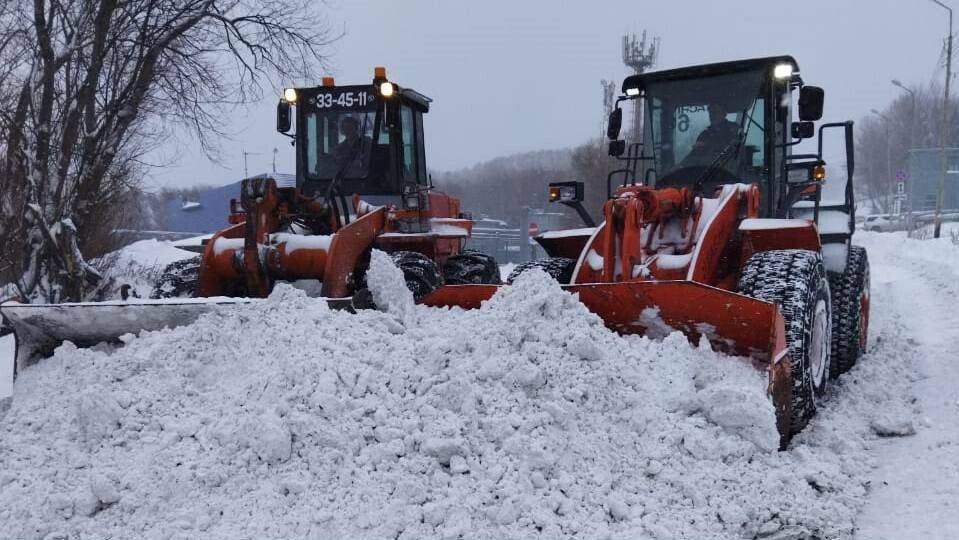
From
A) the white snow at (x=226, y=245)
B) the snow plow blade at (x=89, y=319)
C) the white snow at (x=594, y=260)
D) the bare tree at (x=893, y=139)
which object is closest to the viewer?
the snow plow blade at (x=89, y=319)

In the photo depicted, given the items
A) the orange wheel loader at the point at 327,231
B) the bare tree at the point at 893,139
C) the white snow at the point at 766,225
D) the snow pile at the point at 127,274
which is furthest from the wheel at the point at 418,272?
the bare tree at the point at 893,139

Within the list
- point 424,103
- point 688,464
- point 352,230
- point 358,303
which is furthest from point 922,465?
point 424,103

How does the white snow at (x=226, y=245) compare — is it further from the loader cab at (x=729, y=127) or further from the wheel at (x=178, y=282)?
the loader cab at (x=729, y=127)

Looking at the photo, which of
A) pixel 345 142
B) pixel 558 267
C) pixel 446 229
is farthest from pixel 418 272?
pixel 345 142

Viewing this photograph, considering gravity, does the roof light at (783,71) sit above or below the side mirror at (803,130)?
above

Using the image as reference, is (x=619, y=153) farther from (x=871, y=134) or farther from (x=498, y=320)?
(x=871, y=134)

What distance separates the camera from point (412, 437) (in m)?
3.18

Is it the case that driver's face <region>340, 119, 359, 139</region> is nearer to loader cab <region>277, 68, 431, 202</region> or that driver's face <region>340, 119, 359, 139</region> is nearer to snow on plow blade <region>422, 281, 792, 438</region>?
loader cab <region>277, 68, 431, 202</region>

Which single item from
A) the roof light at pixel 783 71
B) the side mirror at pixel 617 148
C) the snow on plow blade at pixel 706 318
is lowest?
the snow on plow blade at pixel 706 318

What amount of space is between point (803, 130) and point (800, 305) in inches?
89.7

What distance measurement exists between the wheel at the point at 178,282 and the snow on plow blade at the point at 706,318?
3.43 meters

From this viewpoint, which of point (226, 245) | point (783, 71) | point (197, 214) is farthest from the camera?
point (197, 214)

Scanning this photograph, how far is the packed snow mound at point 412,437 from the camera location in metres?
2.95

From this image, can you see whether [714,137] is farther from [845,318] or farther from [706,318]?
[706,318]
